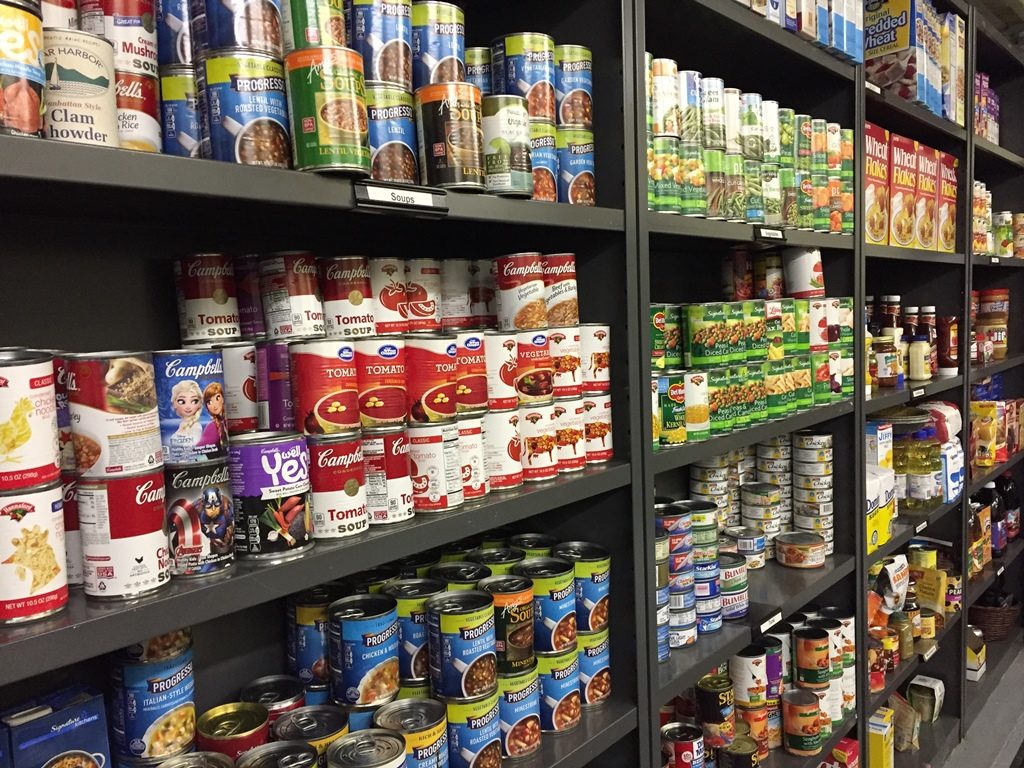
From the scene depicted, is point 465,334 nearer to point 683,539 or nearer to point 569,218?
point 569,218

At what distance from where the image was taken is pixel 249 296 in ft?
3.79

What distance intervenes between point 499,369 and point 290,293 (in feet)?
1.21

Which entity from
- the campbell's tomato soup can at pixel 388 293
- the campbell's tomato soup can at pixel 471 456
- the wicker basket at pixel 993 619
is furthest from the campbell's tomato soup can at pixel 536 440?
the wicker basket at pixel 993 619

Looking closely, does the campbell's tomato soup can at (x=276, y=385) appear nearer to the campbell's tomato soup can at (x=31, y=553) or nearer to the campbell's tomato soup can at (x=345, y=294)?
the campbell's tomato soup can at (x=345, y=294)

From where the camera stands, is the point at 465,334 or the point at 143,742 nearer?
the point at 143,742

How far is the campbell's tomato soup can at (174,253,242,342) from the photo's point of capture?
1113 mm

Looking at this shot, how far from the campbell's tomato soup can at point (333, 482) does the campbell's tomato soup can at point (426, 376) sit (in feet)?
0.50

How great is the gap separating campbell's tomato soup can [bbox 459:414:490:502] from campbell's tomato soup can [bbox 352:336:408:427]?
124 millimetres

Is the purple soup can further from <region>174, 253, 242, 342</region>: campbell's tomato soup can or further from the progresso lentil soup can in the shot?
the progresso lentil soup can

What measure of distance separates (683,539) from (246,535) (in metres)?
1.07

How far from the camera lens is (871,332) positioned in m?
2.75

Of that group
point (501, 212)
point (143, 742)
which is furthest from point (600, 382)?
point (143, 742)

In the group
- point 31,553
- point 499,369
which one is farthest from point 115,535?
point 499,369

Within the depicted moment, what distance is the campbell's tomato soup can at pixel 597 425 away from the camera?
4.76ft
